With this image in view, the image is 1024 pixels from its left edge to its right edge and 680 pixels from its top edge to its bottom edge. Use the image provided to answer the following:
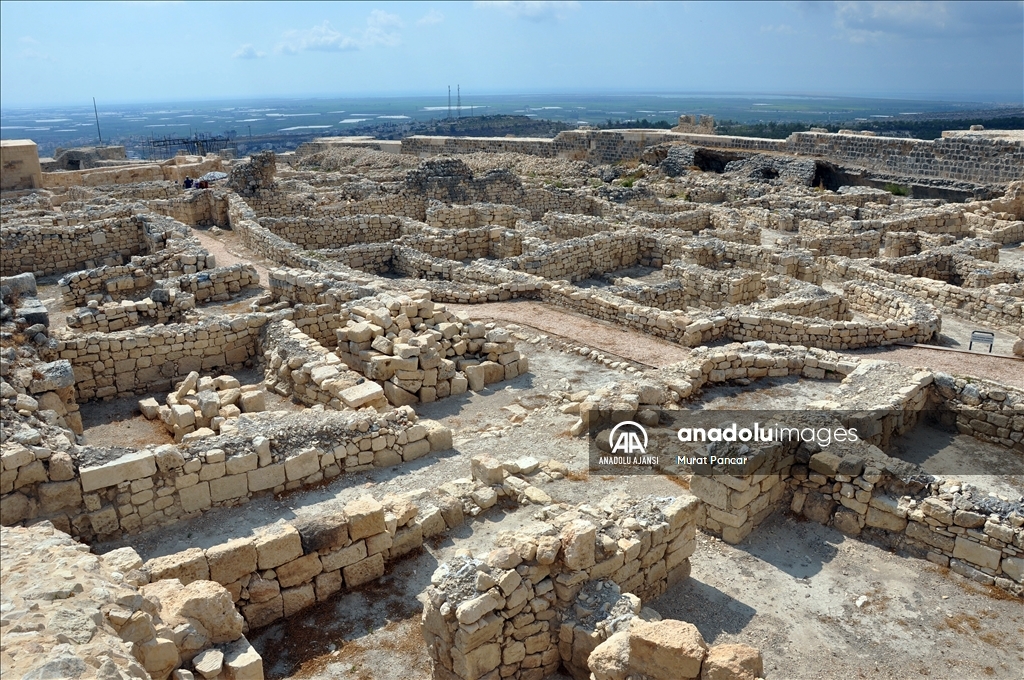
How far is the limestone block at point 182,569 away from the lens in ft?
18.8

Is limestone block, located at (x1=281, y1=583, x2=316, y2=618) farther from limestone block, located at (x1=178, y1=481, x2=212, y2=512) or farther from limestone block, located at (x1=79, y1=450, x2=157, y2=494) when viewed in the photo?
limestone block, located at (x1=79, y1=450, x2=157, y2=494)

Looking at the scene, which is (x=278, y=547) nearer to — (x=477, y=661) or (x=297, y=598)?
(x=297, y=598)

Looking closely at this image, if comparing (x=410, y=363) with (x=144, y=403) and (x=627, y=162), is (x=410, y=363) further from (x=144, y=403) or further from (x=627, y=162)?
(x=627, y=162)

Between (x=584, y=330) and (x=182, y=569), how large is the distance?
897 cm

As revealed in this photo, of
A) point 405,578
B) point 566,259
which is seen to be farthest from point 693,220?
point 405,578

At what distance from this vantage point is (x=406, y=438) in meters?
8.58

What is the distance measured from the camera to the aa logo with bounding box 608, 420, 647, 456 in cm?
869

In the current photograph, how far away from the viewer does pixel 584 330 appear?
44.2 feet

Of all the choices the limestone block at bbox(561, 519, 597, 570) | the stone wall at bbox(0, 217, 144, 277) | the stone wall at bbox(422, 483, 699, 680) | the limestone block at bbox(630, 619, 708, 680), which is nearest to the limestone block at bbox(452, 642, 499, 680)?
the stone wall at bbox(422, 483, 699, 680)

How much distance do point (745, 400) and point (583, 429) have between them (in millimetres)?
2504

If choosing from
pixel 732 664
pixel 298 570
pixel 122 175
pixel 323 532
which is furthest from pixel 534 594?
pixel 122 175

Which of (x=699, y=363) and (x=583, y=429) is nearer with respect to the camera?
(x=583, y=429)

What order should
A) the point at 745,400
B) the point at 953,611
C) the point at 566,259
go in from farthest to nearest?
the point at 566,259 < the point at 745,400 < the point at 953,611

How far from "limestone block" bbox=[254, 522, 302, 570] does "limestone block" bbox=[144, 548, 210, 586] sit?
1.41 feet
